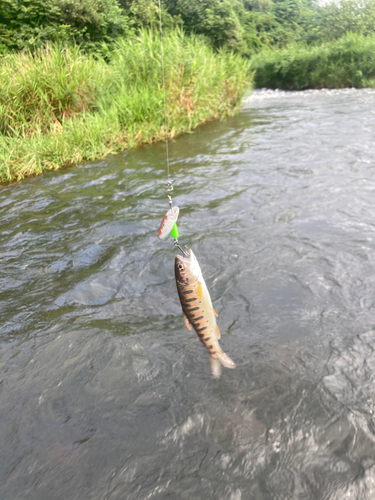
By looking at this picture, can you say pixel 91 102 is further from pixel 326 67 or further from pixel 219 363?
pixel 326 67

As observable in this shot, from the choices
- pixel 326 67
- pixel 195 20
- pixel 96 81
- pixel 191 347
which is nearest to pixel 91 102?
pixel 96 81

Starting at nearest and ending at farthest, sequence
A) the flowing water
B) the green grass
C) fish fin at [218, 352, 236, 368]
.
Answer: the flowing water, fish fin at [218, 352, 236, 368], the green grass

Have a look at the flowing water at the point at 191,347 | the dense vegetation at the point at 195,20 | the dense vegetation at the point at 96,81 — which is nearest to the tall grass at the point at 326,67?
the dense vegetation at the point at 96,81

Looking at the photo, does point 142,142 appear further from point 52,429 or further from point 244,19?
point 244,19

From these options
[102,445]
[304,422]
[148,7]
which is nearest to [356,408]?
[304,422]

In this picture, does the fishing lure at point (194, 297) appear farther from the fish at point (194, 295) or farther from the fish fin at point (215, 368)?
the fish fin at point (215, 368)

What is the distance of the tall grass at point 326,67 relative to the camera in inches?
688

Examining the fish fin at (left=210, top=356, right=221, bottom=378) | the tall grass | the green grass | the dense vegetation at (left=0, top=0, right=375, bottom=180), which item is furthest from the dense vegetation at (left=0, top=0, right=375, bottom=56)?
the fish fin at (left=210, top=356, right=221, bottom=378)

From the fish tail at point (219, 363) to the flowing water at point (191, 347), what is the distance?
0.20 ft

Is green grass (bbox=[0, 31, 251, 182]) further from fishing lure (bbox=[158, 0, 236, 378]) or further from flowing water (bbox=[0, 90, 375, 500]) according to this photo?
fishing lure (bbox=[158, 0, 236, 378])

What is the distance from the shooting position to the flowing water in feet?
7.45

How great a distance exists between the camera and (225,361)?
2.80 meters

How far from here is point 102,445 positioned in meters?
2.47

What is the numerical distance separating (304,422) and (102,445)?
1339 mm
